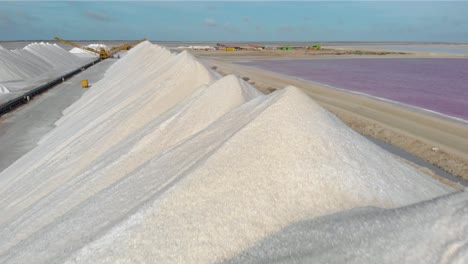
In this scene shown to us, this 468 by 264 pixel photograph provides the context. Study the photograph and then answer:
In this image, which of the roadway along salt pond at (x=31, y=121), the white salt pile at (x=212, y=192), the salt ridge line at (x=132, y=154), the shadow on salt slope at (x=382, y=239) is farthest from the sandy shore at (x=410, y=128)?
the roadway along salt pond at (x=31, y=121)

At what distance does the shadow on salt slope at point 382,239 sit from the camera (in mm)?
2643

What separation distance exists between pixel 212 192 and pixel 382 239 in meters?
1.63

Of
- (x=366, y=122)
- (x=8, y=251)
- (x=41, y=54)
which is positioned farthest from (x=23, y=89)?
(x=8, y=251)

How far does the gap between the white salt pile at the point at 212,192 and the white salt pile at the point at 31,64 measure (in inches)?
732

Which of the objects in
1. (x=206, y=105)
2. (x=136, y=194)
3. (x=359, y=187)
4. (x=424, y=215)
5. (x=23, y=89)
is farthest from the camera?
(x=23, y=89)

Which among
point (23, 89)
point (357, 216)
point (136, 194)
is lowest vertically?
point (23, 89)

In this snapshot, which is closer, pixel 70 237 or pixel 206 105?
pixel 70 237

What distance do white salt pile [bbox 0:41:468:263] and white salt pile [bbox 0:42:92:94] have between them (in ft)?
61.0

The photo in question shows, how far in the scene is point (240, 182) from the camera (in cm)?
394

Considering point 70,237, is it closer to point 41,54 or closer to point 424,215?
point 424,215

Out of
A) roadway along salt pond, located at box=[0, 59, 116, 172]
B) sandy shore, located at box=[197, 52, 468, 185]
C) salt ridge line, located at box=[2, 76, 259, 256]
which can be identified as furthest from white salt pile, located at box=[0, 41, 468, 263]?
sandy shore, located at box=[197, 52, 468, 185]

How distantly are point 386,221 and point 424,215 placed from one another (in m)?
0.26

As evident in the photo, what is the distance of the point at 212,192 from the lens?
3.88 m

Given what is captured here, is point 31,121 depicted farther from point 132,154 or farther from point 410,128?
point 410,128
